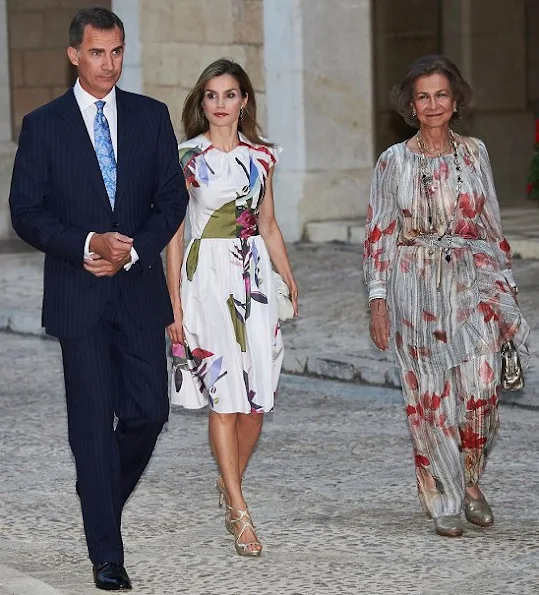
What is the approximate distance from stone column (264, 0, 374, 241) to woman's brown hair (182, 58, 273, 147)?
9211 millimetres

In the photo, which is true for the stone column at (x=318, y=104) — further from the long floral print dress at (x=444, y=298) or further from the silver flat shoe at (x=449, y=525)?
the silver flat shoe at (x=449, y=525)

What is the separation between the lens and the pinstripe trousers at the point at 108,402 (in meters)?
6.36

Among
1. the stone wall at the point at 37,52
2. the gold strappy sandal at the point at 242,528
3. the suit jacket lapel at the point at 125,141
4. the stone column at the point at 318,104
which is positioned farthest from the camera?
the stone wall at the point at 37,52

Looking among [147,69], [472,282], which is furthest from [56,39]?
[472,282]

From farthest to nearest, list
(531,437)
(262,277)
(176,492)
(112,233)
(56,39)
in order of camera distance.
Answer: (56,39) < (531,437) < (176,492) < (262,277) < (112,233)

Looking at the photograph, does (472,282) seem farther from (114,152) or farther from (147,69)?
(147,69)

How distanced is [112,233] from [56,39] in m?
16.5

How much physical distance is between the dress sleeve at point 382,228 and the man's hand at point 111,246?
4.25ft

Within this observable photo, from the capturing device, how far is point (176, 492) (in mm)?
7914

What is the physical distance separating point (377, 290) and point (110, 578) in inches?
62.9

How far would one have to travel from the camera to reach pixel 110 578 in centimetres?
634

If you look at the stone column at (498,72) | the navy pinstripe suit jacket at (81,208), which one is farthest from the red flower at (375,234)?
the stone column at (498,72)

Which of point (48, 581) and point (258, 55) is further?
point (258, 55)

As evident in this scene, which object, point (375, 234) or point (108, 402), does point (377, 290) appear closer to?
point (375, 234)
